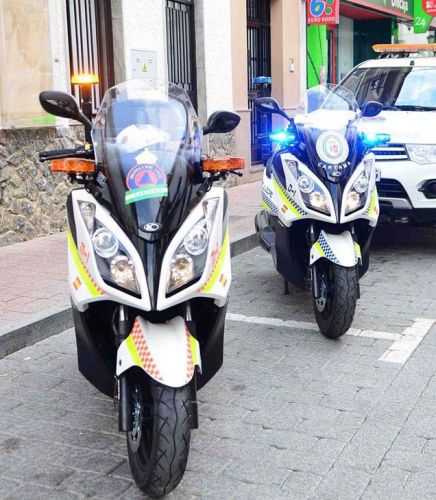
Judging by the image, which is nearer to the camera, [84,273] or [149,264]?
[149,264]

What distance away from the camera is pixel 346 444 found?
3.49 metres

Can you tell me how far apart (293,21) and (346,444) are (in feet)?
40.7

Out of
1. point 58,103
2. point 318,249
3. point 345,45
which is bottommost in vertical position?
point 318,249

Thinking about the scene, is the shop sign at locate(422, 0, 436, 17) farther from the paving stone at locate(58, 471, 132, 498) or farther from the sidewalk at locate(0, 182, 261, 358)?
the paving stone at locate(58, 471, 132, 498)

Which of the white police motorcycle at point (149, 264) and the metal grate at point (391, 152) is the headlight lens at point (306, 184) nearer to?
the white police motorcycle at point (149, 264)

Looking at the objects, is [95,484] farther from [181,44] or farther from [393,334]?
[181,44]

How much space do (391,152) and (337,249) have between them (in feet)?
9.90

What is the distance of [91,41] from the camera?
9.49m

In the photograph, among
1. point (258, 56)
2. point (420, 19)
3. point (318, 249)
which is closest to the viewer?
point (318, 249)

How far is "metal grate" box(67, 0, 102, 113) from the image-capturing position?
9.12 metres

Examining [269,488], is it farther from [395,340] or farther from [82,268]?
[395,340]

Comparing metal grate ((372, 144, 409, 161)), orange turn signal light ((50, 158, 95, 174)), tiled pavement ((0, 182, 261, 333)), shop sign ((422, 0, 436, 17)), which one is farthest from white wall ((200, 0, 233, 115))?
shop sign ((422, 0, 436, 17))

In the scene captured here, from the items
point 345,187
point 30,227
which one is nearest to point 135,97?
point 345,187

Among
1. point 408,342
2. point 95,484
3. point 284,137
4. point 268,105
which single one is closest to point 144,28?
point 268,105
